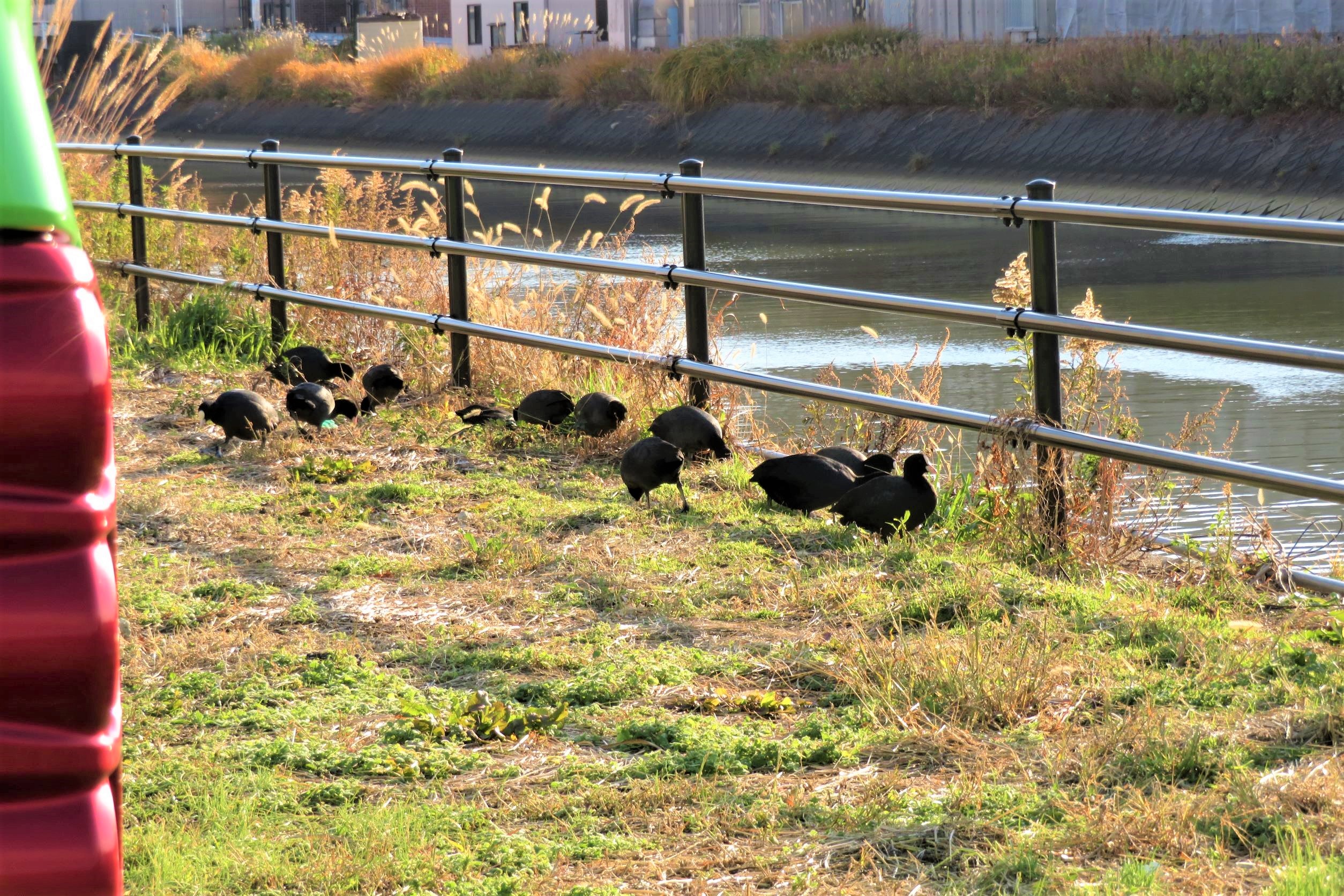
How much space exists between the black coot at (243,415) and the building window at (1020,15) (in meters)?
27.9

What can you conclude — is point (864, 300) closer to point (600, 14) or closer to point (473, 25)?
point (600, 14)

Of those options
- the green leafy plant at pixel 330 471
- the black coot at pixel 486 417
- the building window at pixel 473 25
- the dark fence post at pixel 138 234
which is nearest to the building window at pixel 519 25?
the building window at pixel 473 25

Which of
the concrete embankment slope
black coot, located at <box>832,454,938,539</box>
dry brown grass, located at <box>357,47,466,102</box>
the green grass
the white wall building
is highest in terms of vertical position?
the white wall building

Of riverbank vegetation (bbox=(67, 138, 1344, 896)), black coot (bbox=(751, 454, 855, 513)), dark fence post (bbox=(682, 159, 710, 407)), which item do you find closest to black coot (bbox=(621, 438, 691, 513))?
riverbank vegetation (bbox=(67, 138, 1344, 896))

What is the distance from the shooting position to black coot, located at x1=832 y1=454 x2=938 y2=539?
4.98 m

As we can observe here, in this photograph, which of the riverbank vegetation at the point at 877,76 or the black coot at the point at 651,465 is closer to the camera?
the black coot at the point at 651,465

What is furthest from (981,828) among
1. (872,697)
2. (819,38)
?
(819,38)

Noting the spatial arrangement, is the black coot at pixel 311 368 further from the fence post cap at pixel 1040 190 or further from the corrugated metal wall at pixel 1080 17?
the corrugated metal wall at pixel 1080 17

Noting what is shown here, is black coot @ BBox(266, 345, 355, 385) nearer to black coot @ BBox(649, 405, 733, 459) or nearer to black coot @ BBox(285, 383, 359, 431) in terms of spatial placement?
black coot @ BBox(285, 383, 359, 431)

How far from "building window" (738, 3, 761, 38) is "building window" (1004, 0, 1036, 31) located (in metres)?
7.57

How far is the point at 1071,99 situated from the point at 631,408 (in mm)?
17331

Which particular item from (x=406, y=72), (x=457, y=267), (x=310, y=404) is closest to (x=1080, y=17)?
(x=406, y=72)

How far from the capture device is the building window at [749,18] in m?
38.9

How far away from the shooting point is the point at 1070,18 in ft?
103
